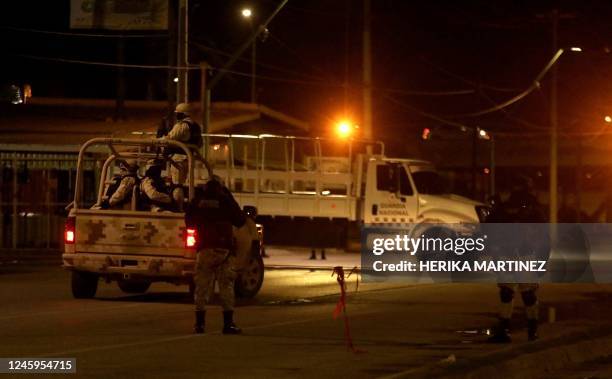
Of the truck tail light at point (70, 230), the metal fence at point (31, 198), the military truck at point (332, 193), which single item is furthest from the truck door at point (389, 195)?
the truck tail light at point (70, 230)

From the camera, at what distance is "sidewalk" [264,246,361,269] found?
87.4 feet

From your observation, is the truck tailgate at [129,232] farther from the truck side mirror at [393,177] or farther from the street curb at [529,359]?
the truck side mirror at [393,177]

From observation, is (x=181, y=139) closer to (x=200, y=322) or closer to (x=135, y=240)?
(x=135, y=240)

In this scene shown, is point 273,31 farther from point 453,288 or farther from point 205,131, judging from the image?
point 453,288

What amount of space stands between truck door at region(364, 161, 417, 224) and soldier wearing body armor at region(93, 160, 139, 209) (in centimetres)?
1118

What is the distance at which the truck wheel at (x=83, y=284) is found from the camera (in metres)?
17.6

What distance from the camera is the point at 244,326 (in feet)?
47.3

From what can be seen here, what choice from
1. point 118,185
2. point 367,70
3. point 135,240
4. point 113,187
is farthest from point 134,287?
point 367,70

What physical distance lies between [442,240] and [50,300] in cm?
1195

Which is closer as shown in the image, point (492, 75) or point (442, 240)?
point (442, 240)

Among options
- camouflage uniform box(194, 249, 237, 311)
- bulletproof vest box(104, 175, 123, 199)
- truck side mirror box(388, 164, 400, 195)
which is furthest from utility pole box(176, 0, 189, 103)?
camouflage uniform box(194, 249, 237, 311)

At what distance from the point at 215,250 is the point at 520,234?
3.48 m

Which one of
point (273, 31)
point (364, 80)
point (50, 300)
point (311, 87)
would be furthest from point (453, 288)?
point (311, 87)

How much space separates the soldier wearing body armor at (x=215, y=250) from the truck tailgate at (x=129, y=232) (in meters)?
3.17
